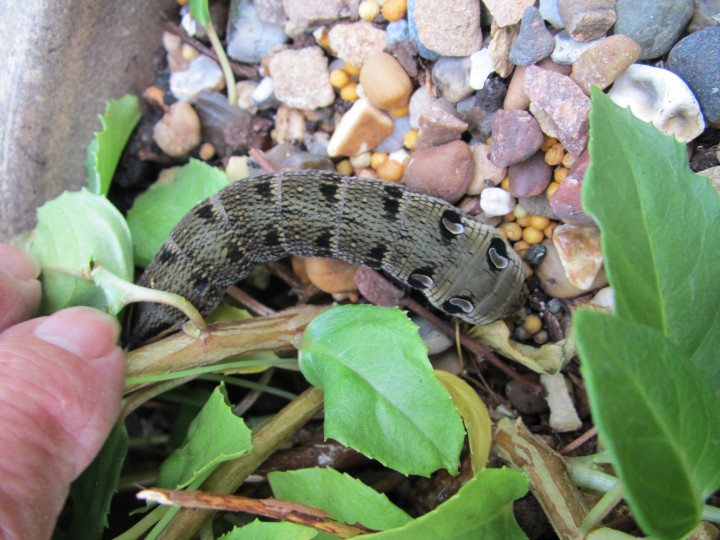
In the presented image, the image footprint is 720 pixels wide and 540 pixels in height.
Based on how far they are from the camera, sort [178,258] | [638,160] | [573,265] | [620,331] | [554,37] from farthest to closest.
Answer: [178,258], [573,265], [554,37], [638,160], [620,331]

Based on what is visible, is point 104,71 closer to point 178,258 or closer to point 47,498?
point 178,258

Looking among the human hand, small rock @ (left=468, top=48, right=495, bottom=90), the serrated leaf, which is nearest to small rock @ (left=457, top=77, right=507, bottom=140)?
small rock @ (left=468, top=48, right=495, bottom=90)

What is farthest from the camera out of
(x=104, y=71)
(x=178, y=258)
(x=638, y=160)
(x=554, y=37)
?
(x=104, y=71)

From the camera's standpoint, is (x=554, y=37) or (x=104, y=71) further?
(x=104, y=71)

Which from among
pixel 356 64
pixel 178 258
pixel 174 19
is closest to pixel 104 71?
pixel 174 19

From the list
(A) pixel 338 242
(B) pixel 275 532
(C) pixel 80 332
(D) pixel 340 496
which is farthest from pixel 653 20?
(C) pixel 80 332

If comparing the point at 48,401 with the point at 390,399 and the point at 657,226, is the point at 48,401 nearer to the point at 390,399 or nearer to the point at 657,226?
the point at 390,399

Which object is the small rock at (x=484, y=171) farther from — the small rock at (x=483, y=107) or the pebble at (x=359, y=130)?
the pebble at (x=359, y=130)
